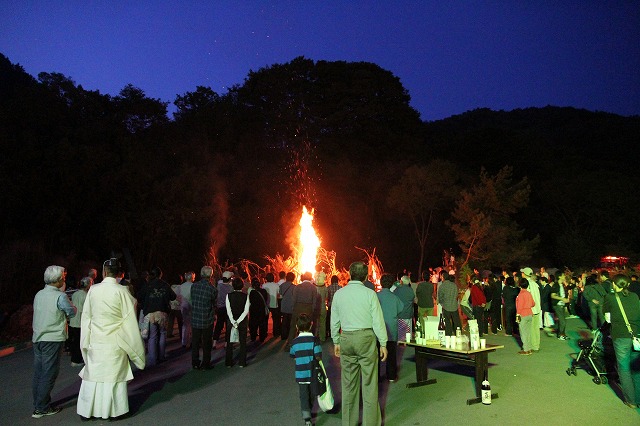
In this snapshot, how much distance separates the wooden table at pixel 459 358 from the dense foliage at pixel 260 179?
16.6m

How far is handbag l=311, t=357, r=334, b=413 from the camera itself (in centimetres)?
673

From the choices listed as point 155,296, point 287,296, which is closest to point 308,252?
point 287,296

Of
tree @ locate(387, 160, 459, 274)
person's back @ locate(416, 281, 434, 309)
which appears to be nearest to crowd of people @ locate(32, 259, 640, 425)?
person's back @ locate(416, 281, 434, 309)

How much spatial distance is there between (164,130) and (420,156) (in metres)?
18.9

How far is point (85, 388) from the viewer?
6.94 metres

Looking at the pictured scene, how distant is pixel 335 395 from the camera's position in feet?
27.2

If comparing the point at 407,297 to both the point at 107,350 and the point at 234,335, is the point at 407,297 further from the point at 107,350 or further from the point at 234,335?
the point at 107,350

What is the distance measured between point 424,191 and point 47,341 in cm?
3155

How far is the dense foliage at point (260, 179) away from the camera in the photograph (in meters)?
27.4

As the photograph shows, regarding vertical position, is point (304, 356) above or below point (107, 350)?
below

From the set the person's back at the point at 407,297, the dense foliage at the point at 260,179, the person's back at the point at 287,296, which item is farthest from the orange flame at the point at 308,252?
the person's back at the point at 407,297

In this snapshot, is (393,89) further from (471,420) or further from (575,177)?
(471,420)

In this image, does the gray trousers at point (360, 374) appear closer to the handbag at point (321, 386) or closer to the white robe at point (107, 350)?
the handbag at point (321, 386)

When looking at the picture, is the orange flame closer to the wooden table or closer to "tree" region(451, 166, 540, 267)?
"tree" region(451, 166, 540, 267)
